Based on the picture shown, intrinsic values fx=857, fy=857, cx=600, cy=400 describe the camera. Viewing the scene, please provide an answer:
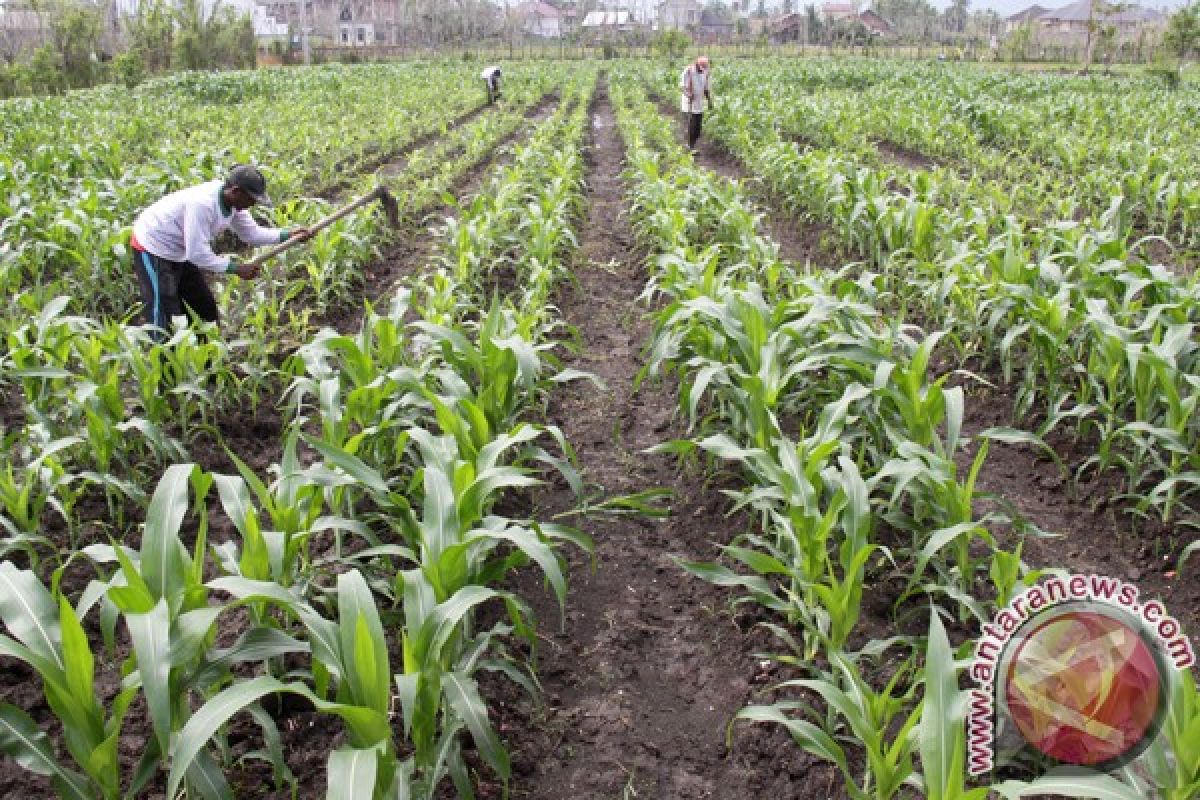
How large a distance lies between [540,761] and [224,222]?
12.5 ft

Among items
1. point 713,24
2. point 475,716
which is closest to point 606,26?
point 713,24

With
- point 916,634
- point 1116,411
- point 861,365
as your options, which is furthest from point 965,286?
point 916,634

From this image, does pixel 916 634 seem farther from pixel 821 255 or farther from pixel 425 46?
pixel 425 46

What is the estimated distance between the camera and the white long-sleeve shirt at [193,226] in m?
4.84

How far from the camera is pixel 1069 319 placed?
14.3 ft

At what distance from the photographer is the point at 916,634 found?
9.85 feet

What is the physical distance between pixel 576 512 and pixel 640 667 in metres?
0.67

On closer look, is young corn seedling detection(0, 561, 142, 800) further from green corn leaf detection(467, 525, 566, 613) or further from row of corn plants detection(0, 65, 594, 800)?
green corn leaf detection(467, 525, 566, 613)

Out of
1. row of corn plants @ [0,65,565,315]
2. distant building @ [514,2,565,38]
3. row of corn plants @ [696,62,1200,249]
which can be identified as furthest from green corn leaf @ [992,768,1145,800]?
distant building @ [514,2,565,38]

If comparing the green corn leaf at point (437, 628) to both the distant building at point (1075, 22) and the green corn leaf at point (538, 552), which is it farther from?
the distant building at point (1075, 22)

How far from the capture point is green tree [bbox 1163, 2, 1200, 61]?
32072 millimetres

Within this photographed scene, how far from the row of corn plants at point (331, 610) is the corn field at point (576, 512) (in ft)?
0.04

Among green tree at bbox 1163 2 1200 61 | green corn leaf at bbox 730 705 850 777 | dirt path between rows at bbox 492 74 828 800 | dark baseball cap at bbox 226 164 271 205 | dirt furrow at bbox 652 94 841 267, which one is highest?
green tree at bbox 1163 2 1200 61

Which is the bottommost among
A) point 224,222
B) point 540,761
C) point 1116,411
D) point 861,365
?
point 540,761
